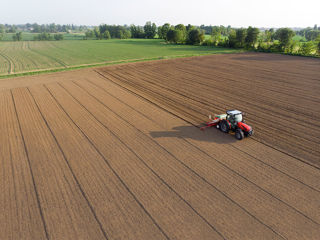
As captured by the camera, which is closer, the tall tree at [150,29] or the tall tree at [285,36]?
the tall tree at [285,36]

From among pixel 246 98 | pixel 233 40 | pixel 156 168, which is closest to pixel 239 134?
pixel 156 168

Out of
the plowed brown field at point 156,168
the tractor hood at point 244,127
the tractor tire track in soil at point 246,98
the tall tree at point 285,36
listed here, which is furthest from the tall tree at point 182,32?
the tractor hood at point 244,127

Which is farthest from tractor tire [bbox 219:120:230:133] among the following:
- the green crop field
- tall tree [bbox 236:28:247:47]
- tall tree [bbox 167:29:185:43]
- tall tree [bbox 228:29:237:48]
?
tall tree [bbox 167:29:185:43]

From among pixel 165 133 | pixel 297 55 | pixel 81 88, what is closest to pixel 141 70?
A: pixel 81 88

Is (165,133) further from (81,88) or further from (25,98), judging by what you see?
(25,98)

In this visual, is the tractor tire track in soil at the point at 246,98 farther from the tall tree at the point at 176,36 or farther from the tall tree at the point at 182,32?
the tall tree at the point at 182,32

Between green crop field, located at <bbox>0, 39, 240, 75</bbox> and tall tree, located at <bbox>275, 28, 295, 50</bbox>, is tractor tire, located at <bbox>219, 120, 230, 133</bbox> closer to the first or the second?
green crop field, located at <bbox>0, 39, 240, 75</bbox>
